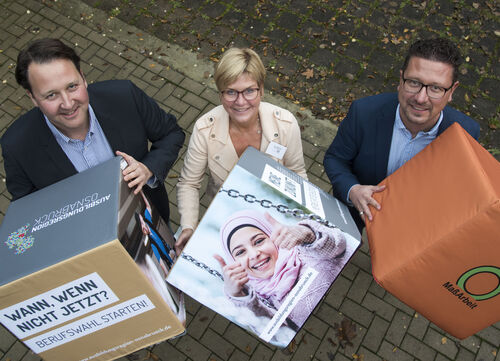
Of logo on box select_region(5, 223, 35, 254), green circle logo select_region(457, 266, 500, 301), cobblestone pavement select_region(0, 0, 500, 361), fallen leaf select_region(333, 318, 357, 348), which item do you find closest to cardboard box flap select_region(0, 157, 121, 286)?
logo on box select_region(5, 223, 35, 254)

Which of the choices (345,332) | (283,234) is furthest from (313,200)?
(345,332)

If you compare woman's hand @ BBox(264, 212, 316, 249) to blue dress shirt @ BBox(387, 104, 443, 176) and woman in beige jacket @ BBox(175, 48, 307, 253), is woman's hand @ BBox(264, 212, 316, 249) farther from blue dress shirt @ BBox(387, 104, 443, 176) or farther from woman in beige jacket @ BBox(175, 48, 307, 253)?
blue dress shirt @ BBox(387, 104, 443, 176)

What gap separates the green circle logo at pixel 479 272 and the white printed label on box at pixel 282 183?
2.90 ft

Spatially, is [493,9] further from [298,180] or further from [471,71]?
[298,180]

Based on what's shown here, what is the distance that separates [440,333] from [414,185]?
244cm

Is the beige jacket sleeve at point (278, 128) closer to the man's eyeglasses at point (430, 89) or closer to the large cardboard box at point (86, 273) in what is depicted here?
the man's eyeglasses at point (430, 89)

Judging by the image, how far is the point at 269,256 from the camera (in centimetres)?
199

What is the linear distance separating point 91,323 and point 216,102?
13.1ft

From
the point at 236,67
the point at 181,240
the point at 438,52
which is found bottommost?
the point at 181,240

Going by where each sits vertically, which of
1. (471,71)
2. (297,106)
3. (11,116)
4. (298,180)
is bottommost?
(11,116)

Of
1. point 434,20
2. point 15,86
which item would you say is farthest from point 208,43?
point 434,20

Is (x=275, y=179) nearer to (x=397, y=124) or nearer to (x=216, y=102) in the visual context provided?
(x=397, y=124)

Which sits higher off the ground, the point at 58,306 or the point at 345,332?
the point at 58,306

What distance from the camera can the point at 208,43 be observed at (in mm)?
6191
